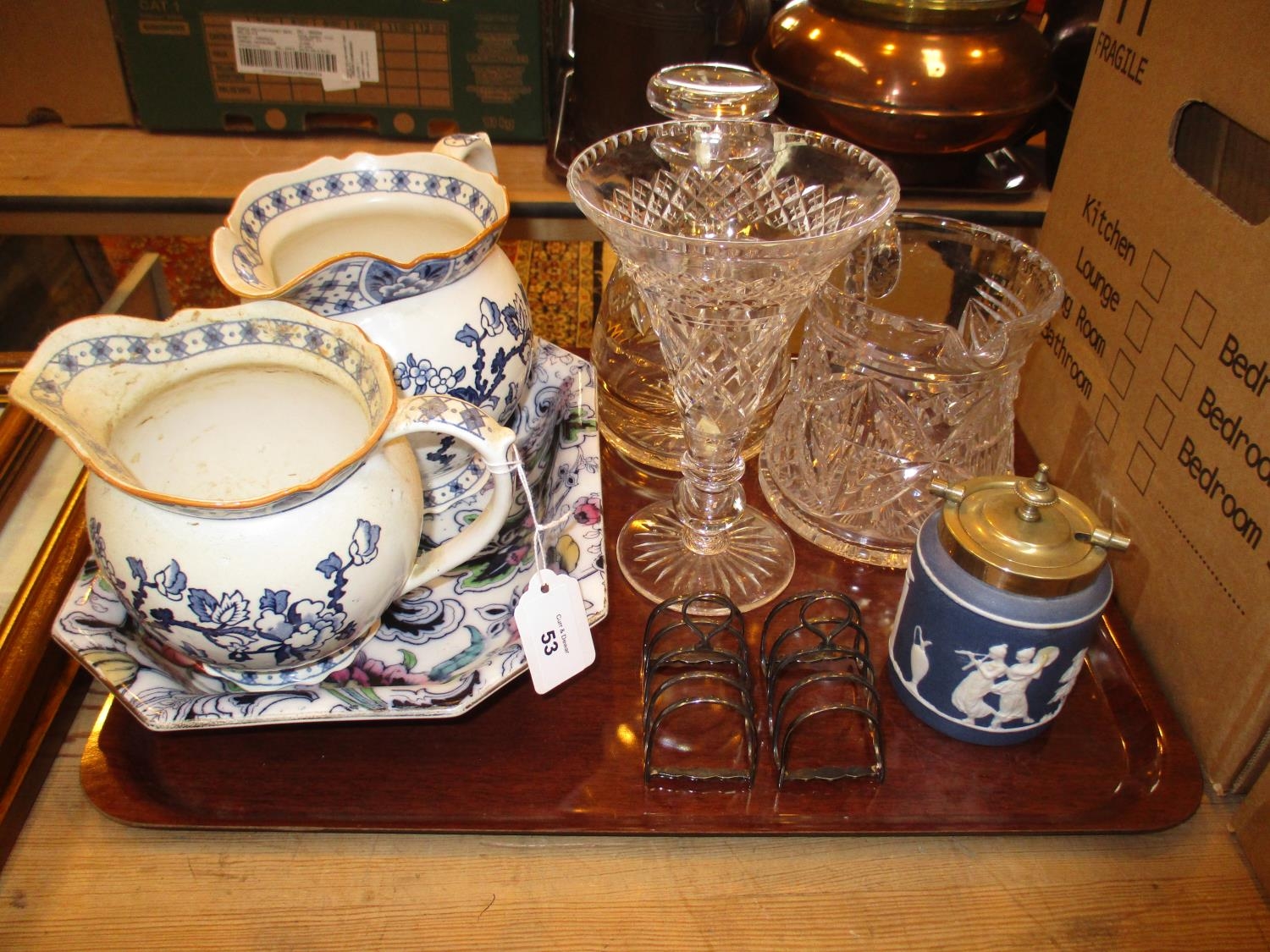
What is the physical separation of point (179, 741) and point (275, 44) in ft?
2.26

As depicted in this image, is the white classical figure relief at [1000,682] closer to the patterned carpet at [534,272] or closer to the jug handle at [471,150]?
the jug handle at [471,150]

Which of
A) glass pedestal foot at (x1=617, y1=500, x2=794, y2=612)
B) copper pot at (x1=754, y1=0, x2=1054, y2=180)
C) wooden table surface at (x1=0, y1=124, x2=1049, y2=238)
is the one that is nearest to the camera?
glass pedestal foot at (x1=617, y1=500, x2=794, y2=612)

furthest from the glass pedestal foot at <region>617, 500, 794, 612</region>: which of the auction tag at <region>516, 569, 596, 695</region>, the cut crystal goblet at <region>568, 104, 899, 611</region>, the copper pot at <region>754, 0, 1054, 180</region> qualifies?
the copper pot at <region>754, 0, 1054, 180</region>

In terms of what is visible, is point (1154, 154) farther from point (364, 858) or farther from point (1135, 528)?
point (364, 858)

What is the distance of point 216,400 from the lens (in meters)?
0.51

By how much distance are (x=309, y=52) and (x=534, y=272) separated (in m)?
0.45

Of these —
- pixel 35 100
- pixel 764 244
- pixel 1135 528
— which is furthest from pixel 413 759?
pixel 35 100

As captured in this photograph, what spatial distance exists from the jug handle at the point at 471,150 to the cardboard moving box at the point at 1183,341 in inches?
16.0

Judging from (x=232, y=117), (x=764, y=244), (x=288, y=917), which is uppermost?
(x=764, y=244)

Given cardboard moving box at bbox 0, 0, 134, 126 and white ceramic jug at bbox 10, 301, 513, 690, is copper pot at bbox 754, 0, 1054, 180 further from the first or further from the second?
cardboard moving box at bbox 0, 0, 134, 126

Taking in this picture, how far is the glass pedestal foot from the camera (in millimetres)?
604

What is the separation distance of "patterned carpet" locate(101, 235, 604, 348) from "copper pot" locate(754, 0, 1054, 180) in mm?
500

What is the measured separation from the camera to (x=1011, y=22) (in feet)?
2.52

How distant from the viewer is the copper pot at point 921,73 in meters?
0.74
